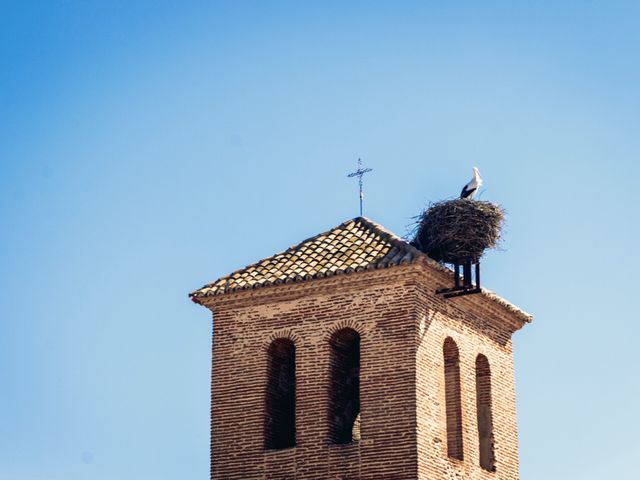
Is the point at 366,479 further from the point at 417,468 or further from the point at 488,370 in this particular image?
the point at 488,370

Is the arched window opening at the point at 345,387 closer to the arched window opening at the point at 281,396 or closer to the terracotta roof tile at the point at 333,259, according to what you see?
the arched window opening at the point at 281,396

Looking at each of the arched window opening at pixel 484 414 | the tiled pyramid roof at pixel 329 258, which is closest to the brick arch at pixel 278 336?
the tiled pyramid roof at pixel 329 258

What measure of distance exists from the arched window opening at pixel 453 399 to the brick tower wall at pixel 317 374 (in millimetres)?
1284

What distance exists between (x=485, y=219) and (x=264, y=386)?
3.87 meters

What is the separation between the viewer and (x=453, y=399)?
23188 millimetres

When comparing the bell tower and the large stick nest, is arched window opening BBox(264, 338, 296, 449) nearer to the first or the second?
the bell tower

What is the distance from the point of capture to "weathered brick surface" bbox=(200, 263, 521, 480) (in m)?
21.9

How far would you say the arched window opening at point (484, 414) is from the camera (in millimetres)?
23688

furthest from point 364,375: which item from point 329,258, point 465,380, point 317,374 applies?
point 329,258

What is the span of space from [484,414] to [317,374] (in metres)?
2.80

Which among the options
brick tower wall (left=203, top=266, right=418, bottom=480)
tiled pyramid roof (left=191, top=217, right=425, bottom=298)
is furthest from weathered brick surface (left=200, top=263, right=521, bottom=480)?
tiled pyramid roof (left=191, top=217, right=425, bottom=298)

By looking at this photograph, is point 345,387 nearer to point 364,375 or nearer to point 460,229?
point 364,375

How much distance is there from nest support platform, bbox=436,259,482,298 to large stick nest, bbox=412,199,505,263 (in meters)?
0.09

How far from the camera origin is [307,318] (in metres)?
23.0
